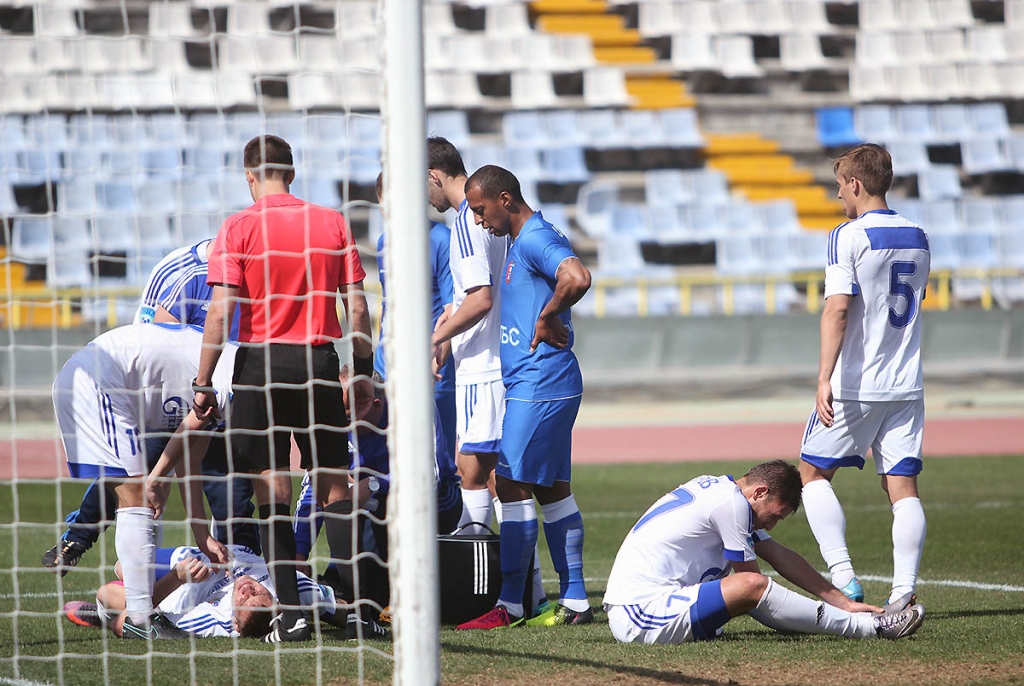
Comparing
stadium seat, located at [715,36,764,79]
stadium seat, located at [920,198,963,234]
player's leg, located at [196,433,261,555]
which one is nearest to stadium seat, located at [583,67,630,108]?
stadium seat, located at [715,36,764,79]

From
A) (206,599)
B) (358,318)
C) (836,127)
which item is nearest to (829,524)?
(358,318)

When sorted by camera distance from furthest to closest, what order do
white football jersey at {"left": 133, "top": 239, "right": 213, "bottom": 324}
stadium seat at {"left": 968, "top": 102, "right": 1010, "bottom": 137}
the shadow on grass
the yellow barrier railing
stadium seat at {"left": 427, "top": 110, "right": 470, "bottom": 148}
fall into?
stadium seat at {"left": 968, "top": 102, "right": 1010, "bottom": 137}, stadium seat at {"left": 427, "top": 110, "right": 470, "bottom": 148}, the yellow barrier railing, white football jersey at {"left": 133, "top": 239, "right": 213, "bottom": 324}, the shadow on grass

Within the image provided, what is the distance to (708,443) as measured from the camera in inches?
520

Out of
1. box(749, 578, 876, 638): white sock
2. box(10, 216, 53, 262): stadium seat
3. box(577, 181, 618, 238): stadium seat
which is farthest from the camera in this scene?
box(577, 181, 618, 238): stadium seat

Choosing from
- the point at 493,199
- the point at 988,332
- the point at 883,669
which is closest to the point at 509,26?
→ the point at 988,332

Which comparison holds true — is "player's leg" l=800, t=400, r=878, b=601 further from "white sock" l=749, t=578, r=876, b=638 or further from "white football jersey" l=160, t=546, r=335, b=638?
"white football jersey" l=160, t=546, r=335, b=638

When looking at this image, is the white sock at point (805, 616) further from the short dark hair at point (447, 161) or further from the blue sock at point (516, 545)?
the short dark hair at point (447, 161)

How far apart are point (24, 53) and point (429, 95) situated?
7066 millimetres

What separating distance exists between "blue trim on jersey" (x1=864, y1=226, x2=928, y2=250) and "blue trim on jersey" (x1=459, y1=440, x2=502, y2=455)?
2.04m

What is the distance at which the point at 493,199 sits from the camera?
5457 mm

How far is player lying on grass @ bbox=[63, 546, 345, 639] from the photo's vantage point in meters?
5.11

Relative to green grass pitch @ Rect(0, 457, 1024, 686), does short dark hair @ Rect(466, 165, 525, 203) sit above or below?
above

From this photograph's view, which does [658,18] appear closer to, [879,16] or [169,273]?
[879,16]

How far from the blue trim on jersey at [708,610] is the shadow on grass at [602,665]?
1.52ft
